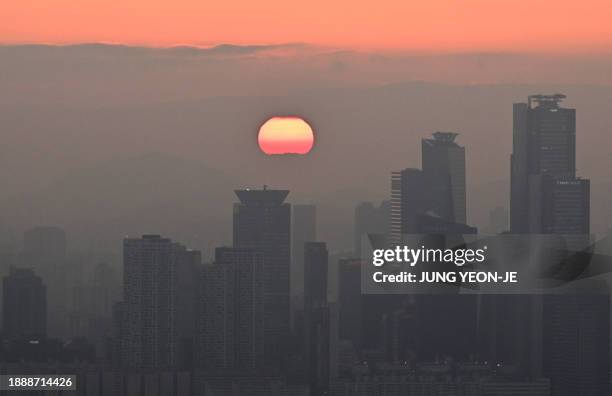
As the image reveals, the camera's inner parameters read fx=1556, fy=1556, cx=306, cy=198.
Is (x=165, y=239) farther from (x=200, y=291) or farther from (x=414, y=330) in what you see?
(x=414, y=330)

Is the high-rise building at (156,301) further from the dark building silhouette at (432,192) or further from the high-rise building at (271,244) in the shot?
the dark building silhouette at (432,192)

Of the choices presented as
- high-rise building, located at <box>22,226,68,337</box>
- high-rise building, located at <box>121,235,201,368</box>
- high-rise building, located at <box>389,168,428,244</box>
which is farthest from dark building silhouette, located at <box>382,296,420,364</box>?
high-rise building, located at <box>22,226,68,337</box>

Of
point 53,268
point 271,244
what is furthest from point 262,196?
point 53,268

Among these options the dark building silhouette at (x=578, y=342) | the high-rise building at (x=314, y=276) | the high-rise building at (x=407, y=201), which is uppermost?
the high-rise building at (x=407, y=201)

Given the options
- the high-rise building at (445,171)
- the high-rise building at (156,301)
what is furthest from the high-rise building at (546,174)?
the high-rise building at (156,301)

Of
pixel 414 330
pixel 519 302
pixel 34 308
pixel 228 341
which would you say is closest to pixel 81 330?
pixel 34 308

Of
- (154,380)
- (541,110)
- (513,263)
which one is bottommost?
(154,380)

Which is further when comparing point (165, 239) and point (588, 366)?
point (588, 366)

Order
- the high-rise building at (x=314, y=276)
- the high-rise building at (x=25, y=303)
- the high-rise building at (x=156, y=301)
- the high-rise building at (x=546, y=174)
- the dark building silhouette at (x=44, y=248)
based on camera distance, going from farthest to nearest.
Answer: the high-rise building at (x=546, y=174), the high-rise building at (x=314, y=276), the high-rise building at (x=156, y=301), the high-rise building at (x=25, y=303), the dark building silhouette at (x=44, y=248)
